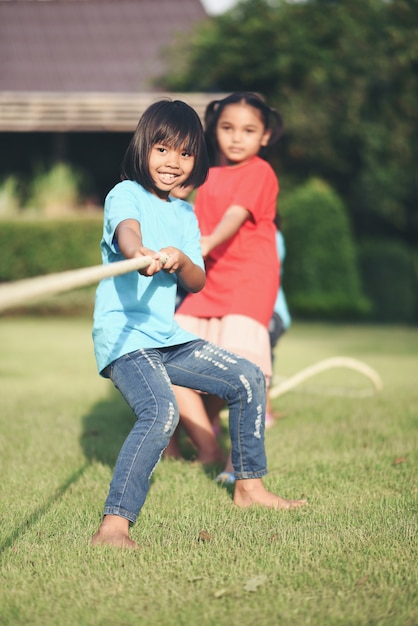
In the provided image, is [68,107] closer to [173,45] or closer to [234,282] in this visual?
[173,45]

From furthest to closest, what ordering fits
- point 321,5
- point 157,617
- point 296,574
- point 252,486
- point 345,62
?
point 321,5
point 345,62
point 252,486
point 296,574
point 157,617

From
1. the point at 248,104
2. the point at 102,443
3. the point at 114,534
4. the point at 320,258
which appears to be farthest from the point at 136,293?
the point at 320,258

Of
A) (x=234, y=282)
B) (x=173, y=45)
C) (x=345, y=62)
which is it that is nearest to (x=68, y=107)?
(x=173, y=45)

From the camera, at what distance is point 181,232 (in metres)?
3.35

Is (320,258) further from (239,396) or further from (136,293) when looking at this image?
(136,293)

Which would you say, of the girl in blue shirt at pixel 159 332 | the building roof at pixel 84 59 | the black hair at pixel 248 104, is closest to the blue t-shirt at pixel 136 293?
the girl in blue shirt at pixel 159 332

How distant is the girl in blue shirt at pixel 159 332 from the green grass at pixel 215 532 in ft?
0.78

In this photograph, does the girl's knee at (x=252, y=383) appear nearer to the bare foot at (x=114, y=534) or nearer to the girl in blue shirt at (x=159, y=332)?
the girl in blue shirt at (x=159, y=332)

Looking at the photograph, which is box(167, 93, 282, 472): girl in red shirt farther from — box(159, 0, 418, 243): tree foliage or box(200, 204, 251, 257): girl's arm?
box(159, 0, 418, 243): tree foliage

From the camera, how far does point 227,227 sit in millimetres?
3980

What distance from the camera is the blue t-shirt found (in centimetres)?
311

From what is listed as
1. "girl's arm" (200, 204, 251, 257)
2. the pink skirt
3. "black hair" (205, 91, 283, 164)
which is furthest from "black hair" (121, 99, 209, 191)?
"black hair" (205, 91, 283, 164)

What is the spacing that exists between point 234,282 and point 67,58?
1807cm

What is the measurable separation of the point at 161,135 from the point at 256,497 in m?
1.50
